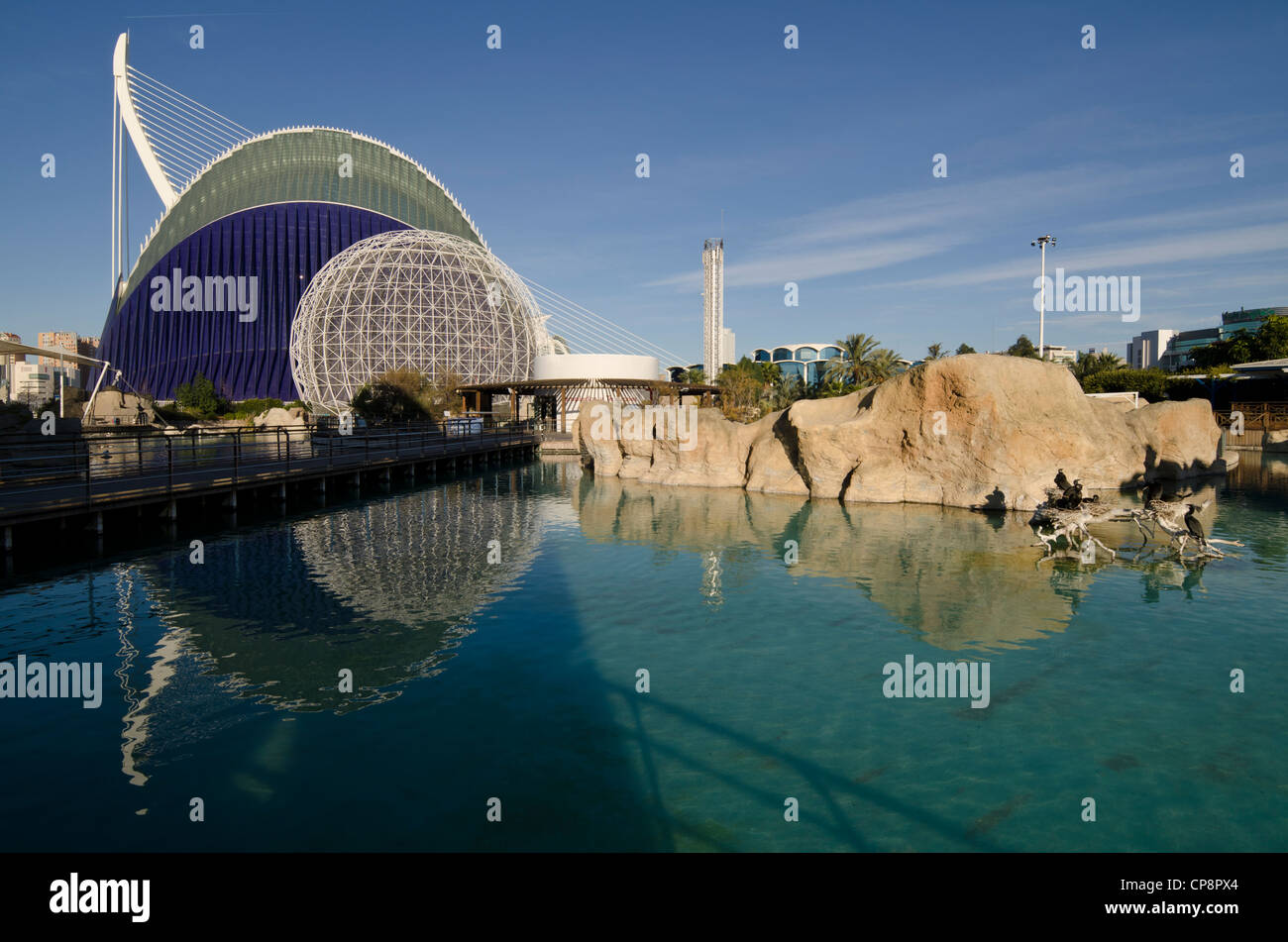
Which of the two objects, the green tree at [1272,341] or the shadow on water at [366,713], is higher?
the green tree at [1272,341]

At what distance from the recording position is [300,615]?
10.5 m

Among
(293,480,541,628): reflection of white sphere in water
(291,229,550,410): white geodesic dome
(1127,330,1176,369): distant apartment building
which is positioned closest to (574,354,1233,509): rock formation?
(293,480,541,628): reflection of white sphere in water

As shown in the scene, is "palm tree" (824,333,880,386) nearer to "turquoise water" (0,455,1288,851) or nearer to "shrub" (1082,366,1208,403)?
"shrub" (1082,366,1208,403)

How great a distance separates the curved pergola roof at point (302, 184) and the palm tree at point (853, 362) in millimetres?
52476

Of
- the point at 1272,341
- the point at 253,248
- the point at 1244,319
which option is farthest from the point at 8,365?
the point at 1244,319

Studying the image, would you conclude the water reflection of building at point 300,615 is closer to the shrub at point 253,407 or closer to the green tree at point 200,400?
the shrub at point 253,407

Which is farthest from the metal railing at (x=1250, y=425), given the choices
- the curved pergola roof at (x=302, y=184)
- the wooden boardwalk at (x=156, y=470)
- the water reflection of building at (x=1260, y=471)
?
the curved pergola roof at (x=302, y=184)

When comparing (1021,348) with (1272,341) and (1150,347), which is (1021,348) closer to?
(1272,341)

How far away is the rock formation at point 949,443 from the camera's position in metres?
20.0

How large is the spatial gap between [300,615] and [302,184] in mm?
89223

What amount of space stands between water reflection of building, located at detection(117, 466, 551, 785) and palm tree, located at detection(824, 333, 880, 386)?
3824cm

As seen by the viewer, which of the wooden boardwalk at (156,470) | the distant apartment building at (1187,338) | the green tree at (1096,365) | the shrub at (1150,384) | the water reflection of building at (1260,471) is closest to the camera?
the wooden boardwalk at (156,470)

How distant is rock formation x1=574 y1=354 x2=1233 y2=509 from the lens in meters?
20.0

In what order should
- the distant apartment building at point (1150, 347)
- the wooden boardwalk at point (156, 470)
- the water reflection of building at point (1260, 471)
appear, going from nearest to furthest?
the wooden boardwalk at point (156, 470) < the water reflection of building at point (1260, 471) < the distant apartment building at point (1150, 347)
